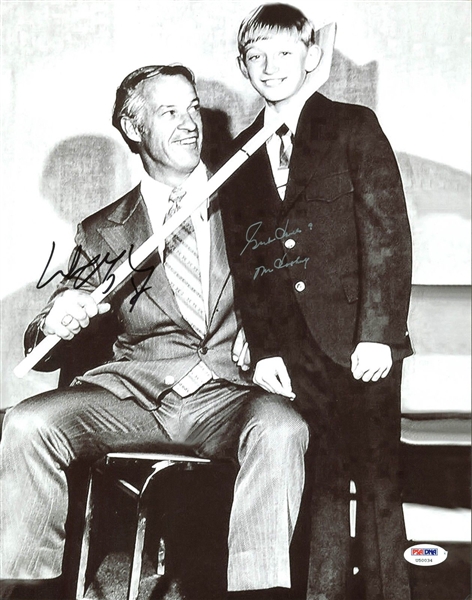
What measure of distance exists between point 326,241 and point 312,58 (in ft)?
2.04

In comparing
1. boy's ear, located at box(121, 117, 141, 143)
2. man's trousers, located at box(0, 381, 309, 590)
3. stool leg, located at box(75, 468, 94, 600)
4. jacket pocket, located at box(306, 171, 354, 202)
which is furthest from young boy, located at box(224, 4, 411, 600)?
stool leg, located at box(75, 468, 94, 600)

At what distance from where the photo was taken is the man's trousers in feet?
7.53

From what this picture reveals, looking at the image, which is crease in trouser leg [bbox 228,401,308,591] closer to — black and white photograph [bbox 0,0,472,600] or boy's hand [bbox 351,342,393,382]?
black and white photograph [bbox 0,0,472,600]

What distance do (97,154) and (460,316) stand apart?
52.5 inches

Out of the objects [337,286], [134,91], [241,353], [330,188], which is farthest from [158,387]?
[134,91]

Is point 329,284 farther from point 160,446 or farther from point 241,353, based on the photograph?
point 160,446

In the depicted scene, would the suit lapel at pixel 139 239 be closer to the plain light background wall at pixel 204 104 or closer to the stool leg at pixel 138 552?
the plain light background wall at pixel 204 104

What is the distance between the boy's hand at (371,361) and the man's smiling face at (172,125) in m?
0.82

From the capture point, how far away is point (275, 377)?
240 centimetres

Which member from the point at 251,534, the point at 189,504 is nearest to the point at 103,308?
the point at 189,504

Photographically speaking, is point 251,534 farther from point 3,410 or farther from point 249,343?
point 3,410

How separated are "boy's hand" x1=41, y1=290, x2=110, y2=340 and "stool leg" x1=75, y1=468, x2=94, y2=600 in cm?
46

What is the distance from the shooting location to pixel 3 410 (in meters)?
2.45
